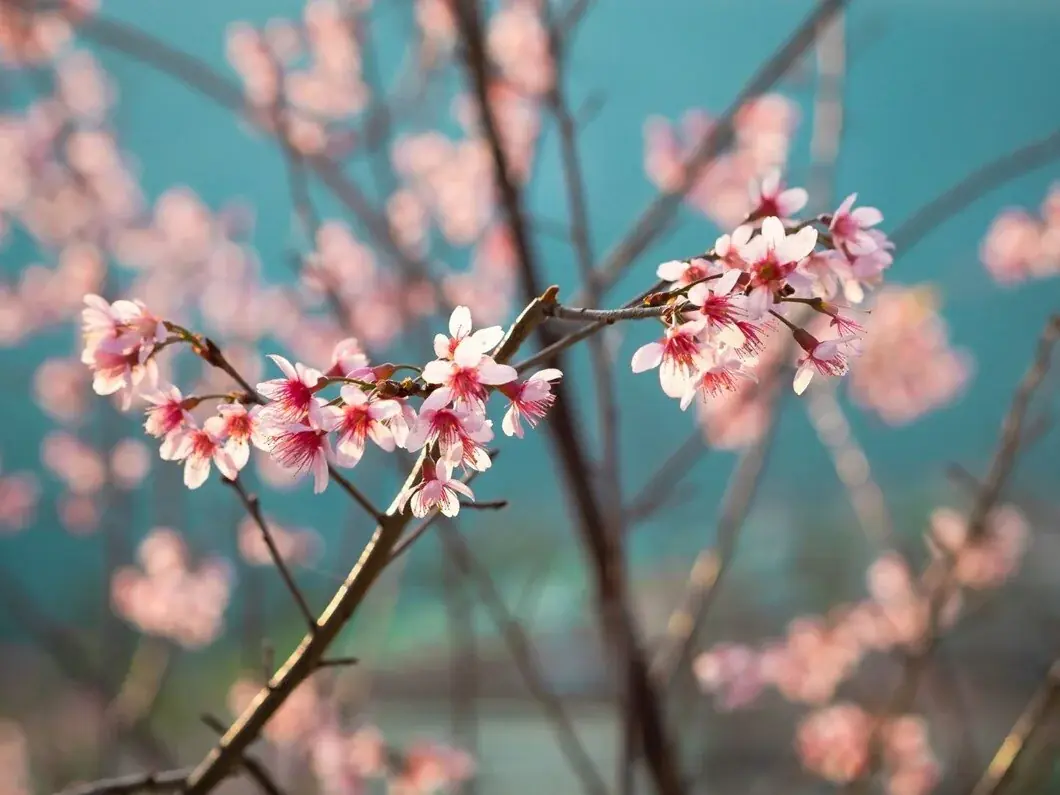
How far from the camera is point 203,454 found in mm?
470

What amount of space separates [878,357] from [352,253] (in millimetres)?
1415

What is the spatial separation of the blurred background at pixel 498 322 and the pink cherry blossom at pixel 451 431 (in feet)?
3.96

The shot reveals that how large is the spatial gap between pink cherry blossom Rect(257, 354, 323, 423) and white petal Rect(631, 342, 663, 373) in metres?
0.16

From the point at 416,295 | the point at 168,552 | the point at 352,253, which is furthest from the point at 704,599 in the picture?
the point at 352,253

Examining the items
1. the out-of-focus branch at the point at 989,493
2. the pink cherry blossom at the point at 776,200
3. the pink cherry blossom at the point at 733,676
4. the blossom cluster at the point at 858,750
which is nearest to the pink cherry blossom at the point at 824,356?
the pink cherry blossom at the point at 776,200

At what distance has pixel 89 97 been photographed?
257 centimetres

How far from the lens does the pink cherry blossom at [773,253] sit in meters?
0.40

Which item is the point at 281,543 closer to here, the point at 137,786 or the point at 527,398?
the point at 137,786

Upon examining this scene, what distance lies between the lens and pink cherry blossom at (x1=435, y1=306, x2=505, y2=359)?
401mm

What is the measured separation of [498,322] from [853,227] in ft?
6.23

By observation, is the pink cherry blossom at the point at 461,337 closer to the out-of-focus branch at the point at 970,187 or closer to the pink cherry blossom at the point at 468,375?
the pink cherry blossom at the point at 468,375

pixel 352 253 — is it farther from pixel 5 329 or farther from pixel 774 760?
pixel 774 760

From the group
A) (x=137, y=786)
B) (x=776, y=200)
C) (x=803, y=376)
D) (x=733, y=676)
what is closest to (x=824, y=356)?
(x=803, y=376)

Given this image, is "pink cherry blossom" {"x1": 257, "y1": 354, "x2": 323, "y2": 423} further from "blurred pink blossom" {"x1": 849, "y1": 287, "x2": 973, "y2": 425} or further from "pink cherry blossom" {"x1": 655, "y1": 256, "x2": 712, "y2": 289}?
"blurred pink blossom" {"x1": 849, "y1": 287, "x2": 973, "y2": 425}
